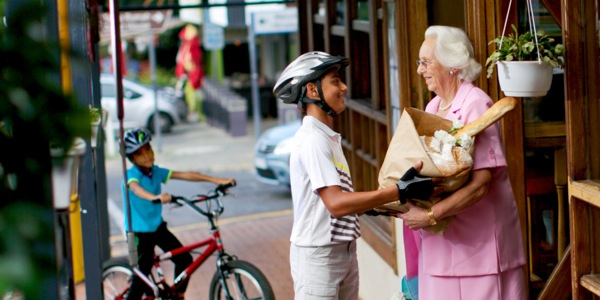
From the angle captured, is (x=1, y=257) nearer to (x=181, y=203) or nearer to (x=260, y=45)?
(x=181, y=203)

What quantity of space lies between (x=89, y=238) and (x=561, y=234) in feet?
8.05

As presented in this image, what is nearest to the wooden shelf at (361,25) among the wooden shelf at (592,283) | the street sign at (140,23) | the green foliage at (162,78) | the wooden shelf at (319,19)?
the wooden shelf at (319,19)

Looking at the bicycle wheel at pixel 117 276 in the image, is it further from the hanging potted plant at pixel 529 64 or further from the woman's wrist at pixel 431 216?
the hanging potted plant at pixel 529 64

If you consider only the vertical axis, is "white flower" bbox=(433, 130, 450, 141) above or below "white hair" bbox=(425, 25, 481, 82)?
below

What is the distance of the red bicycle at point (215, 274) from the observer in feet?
21.4

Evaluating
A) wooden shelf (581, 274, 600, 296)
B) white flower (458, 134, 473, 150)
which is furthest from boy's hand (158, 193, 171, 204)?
wooden shelf (581, 274, 600, 296)

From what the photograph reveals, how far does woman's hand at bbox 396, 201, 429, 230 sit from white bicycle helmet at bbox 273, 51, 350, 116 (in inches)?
20.5

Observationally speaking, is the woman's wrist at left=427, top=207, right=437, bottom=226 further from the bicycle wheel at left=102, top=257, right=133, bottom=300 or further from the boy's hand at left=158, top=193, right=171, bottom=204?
the bicycle wheel at left=102, top=257, right=133, bottom=300

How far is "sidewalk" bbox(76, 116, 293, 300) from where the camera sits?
901 centimetres

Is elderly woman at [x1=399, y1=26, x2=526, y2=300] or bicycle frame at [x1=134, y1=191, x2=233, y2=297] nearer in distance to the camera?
elderly woman at [x1=399, y1=26, x2=526, y2=300]

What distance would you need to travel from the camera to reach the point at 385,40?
6625 millimetres

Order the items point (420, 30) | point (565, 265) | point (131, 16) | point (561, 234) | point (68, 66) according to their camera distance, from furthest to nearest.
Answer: point (131, 16), point (420, 30), point (561, 234), point (565, 265), point (68, 66)

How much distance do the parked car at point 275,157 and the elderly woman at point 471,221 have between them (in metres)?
10.4

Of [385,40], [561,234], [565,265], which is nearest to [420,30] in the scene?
[385,40]
